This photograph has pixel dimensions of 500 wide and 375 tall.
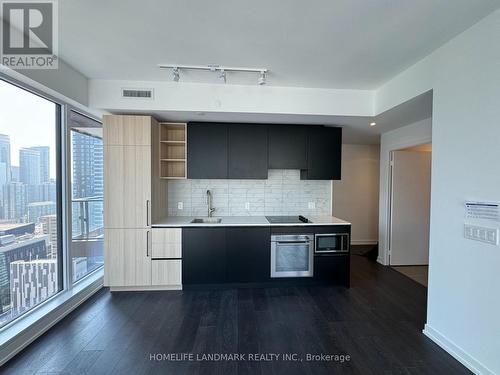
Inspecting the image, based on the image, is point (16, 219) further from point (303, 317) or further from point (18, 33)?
point (303, 317)

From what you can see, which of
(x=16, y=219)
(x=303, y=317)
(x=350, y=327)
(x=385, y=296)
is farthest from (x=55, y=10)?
(x=385, y=296)

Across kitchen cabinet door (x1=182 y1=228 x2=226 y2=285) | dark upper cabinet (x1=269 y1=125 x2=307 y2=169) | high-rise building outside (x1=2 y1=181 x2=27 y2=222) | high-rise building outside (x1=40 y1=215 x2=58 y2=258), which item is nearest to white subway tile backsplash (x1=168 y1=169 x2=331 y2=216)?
dark upper cabinet (x1=269 y1=125 x2=307 y2=169)

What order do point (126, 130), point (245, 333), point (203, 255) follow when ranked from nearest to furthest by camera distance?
point (245, 333)
point (126, 130)
point (203, 255)

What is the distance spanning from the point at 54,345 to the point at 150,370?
1042 mm

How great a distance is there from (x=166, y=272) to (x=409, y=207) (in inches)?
163

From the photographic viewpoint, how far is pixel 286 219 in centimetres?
354

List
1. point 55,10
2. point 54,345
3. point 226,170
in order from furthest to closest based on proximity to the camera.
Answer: point 226,170 → point 54,345 → point 55,10

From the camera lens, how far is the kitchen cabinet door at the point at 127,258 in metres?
3.00

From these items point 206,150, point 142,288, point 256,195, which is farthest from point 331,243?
A: point 142,288

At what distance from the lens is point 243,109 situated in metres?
2.89

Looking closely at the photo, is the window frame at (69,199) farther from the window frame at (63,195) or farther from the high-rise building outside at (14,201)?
the high-rise building outside at (14,201)

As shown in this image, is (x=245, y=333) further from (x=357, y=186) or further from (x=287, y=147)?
(x=357, y=186)

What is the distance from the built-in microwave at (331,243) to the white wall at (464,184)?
1.10m

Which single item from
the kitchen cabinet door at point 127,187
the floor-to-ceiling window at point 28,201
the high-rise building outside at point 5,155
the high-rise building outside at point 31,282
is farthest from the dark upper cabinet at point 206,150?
the high-rise building outside at point 31,282
